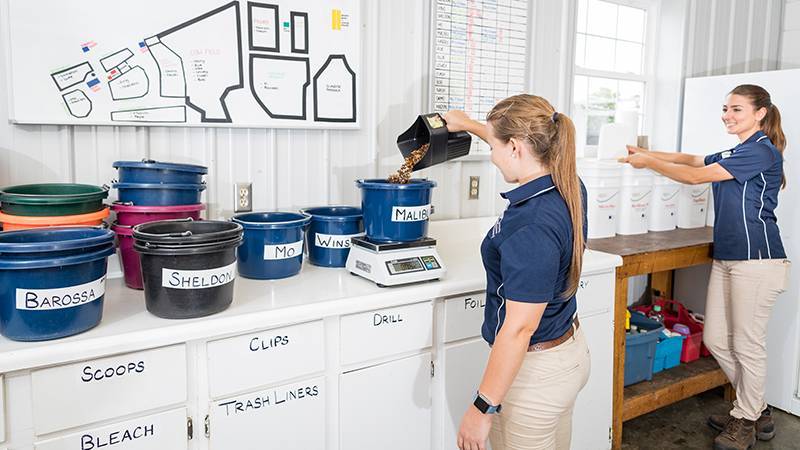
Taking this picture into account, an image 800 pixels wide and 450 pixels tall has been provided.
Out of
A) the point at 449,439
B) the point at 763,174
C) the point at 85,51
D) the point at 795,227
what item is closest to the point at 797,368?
the point at 795,227

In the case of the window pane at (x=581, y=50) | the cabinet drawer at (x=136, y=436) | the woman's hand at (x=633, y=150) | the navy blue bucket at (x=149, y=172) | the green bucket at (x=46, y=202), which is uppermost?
the window pane at (x=581, y=50)

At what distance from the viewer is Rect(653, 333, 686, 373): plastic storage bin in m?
3.13

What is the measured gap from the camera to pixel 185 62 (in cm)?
210

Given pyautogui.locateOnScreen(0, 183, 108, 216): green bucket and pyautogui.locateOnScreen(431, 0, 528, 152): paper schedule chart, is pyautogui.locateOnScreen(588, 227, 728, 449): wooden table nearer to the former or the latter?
pyautogui.locateOnScreen(431, 0, 528, 152): paper schedule chart

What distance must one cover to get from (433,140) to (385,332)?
2.27ft

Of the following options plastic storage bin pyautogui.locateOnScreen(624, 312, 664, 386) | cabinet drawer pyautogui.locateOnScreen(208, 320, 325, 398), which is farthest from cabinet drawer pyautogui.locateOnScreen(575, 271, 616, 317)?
cabinet drawer pyautogui.locateOnScreen(208, 320, 325, 398)

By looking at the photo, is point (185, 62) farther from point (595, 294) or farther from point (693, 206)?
point (693, 206)

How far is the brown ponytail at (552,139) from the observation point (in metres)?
1.43

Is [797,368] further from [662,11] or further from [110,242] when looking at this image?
[110,242]

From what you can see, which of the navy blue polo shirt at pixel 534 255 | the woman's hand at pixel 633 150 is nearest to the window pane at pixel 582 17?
the woman's hand at pixel 633 150

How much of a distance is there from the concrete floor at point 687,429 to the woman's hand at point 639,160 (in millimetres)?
1327

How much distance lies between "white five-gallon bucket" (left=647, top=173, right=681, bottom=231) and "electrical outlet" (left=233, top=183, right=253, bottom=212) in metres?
2.16

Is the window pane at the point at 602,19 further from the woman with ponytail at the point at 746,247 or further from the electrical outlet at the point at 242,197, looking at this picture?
the electrical outlet at the point at 242,197

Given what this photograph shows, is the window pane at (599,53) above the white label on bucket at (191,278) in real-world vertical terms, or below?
above
